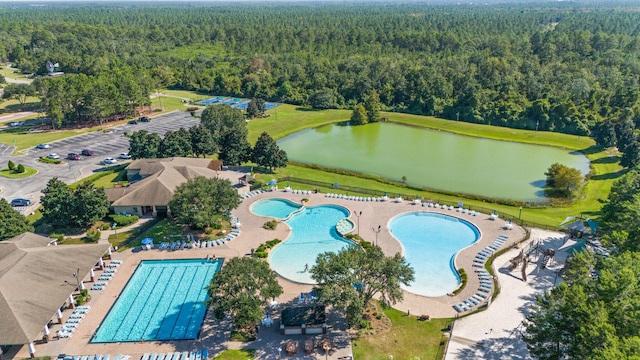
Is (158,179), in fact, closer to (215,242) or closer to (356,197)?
(215,242)

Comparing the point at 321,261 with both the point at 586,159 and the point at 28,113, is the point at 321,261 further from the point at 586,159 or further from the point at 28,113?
the point at 28,113

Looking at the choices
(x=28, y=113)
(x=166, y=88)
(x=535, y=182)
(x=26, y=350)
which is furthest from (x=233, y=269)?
(x=166, y=88)

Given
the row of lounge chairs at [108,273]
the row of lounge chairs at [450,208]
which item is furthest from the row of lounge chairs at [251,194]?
the row of lounge chairs at [450,208]

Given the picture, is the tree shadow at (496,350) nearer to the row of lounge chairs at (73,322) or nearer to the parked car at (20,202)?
the row of lounge chairs at (73,322)

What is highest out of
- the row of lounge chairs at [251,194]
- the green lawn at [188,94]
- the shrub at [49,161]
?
the green lawn at [188,94]

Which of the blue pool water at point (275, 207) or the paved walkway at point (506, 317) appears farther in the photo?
the blue pool water at point (275, 207)

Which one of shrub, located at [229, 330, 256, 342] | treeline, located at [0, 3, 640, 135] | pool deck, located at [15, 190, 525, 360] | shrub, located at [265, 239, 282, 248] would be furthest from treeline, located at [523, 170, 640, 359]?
treeline, located at [0, 3, 640, 135]

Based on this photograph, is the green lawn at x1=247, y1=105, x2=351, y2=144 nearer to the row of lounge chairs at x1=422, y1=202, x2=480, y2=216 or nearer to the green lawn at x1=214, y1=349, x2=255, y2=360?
the row of lounge chairs at x1=422, y1=202, x2=480, y2=216
